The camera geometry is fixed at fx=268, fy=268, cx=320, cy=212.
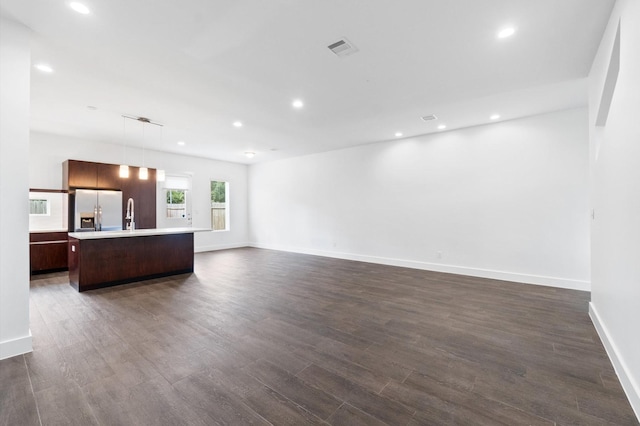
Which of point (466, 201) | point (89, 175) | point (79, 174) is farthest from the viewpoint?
point (89, 175)

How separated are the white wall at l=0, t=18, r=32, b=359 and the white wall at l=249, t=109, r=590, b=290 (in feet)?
19.1

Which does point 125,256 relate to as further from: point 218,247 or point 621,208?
point 621,208

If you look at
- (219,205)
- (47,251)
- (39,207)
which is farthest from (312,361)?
(219,205)

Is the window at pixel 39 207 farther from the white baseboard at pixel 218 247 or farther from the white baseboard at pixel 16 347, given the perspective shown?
the white baseboard at pixel 16 347

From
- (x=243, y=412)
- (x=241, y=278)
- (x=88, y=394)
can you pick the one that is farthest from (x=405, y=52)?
(x=241, y=278)

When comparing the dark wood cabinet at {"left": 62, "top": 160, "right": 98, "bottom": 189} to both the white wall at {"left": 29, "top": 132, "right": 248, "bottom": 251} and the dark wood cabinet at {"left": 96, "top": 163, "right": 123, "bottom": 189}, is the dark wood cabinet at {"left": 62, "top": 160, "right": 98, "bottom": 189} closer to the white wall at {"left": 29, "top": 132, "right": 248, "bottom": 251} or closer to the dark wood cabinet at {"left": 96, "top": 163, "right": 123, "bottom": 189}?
the dark wood cabinet at {"left": 96, "top": 163, "right": 123, "bottom": 189}

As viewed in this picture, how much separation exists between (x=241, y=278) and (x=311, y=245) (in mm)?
3152

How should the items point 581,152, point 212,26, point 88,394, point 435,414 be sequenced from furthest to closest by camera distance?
point 581,152
point 212,26
point 88,394
point 435,414

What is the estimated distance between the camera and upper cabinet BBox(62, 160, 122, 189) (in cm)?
568

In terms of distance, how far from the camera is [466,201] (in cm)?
536

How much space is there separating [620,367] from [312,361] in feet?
7.70

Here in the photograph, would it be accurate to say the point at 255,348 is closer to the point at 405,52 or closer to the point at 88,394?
the point at 88,394

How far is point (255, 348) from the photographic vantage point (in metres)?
2.52

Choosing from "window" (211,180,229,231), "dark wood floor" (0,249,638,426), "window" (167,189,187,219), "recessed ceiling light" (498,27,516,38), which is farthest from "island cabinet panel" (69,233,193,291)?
"recessed ceiling light" (498,27,516,38)
